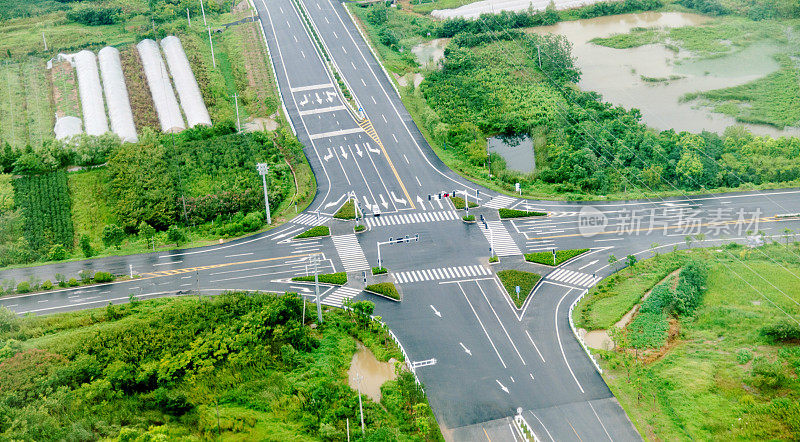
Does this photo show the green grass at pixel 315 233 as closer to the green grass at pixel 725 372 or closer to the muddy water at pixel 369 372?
the muddy water at pixel 369 372

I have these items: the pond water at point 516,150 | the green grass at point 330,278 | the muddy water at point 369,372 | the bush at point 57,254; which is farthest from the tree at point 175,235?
the pond water at point 516,150

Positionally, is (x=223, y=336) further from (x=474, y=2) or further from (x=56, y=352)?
(x=474, y=2)

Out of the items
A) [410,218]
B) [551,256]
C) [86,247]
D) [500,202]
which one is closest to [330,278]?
[410,218]

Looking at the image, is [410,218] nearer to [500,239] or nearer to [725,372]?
[500,239]

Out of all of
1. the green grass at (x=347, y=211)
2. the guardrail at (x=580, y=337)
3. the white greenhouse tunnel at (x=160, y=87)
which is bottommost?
the guardrail at (x=580, y=337)

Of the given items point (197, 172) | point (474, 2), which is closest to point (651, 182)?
point (197, 172)

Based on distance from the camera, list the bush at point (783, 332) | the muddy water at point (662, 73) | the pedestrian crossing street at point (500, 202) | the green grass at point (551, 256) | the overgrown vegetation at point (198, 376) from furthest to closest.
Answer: the muddy water at point (662, 73) → the pedestrian crossing street at point (500, 202) → the green grass at point (551, 256) → the bush at point (783, 332) → the overgrown vegetation at point (198, 376)
